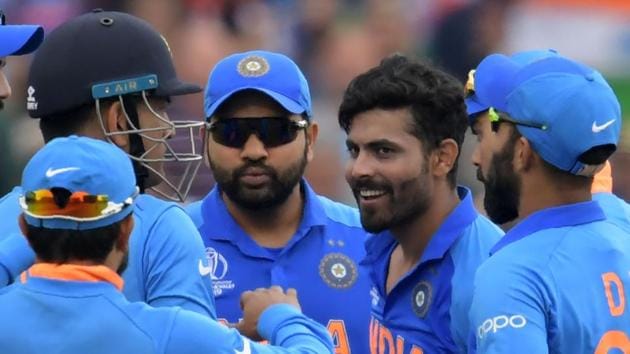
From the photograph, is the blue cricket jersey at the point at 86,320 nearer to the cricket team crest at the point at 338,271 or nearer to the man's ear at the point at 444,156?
the man's ear at the point at 444,156

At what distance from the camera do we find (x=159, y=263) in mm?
3434

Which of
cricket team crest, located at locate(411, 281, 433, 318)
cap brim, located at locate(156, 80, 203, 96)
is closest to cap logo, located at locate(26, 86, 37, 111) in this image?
cap brim, located at locate(156, 80, 203, 96)

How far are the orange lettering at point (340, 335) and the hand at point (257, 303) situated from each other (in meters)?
0.93

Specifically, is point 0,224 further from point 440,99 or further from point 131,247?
point 440,99

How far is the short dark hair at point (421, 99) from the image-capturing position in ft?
14.0

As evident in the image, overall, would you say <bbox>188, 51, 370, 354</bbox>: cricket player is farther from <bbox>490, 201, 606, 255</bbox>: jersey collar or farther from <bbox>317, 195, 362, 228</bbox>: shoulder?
<bbox>490, 201, 606, 255</bbox>: jersey collar

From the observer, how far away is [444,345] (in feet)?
13.1

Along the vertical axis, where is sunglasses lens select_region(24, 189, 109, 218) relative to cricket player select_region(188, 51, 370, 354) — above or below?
above

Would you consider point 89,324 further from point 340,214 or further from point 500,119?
point 340,214

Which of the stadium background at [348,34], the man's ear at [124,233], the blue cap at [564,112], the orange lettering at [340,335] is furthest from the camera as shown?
the stadium background at [348,34]

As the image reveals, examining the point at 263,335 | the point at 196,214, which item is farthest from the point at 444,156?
the point at 263,335

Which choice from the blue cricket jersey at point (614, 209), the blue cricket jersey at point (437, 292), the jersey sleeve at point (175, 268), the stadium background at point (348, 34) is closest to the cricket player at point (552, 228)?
the blue cricket jersey at point (437, 292)

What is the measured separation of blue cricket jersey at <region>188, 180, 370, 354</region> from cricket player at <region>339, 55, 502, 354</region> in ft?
0.75

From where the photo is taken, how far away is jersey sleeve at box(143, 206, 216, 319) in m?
3.41
